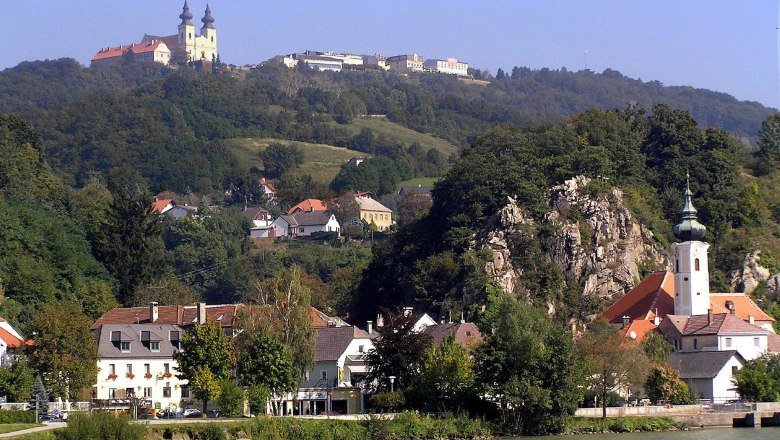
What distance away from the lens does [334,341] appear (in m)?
87.5

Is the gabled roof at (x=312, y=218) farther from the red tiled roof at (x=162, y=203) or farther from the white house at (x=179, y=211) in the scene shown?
the red tiled roof at (x=162, y=203)

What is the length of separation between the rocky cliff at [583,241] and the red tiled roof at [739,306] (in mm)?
7921

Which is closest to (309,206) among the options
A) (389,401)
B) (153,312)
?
(153,312)

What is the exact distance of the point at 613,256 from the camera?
348 feet

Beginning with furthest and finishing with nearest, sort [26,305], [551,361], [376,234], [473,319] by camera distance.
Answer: [376,234] < [26,305] < [473,319] < [551,361]

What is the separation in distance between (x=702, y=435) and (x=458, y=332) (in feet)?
68.4

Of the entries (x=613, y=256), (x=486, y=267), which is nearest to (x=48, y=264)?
(x=486, y=267)

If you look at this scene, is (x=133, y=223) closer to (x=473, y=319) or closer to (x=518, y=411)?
(x=473, y=319)

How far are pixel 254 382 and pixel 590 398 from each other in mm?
18136

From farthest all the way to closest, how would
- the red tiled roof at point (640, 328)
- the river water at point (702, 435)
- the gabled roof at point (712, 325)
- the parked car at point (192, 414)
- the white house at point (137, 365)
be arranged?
the red tiled roof at point (640, 328)
the gabled roof at point (712, 325)
the white house at point (137, 365)
the parked car at point (192, 414)
the river water at point (702, 435)

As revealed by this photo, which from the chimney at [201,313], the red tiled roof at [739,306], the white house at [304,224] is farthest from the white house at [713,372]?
the white house at [304,224]

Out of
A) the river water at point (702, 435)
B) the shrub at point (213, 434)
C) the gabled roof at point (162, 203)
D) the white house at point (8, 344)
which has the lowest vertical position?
the river water at point (702, 435)

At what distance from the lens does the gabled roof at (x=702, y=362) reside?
86.4 metres

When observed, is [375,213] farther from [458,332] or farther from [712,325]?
[458,332]
